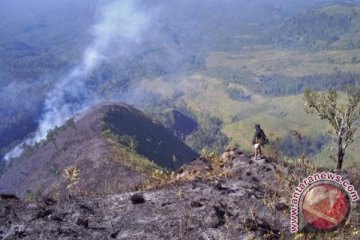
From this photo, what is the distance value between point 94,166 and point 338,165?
201 feet

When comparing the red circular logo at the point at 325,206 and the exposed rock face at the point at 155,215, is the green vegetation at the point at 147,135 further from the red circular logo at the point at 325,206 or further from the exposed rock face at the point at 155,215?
the red circular logo at the point at 325,206

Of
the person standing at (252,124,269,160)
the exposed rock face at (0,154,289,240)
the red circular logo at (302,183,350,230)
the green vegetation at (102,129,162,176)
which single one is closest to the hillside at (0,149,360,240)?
the exposed rock face at (0,154,289,240)

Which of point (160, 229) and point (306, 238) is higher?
point (160, 229)

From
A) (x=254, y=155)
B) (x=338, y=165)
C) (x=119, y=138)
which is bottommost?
(x=338, y=165)

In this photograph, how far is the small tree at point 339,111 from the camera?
38.1m

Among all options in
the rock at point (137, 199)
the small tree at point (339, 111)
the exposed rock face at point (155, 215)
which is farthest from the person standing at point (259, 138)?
the rock at point (137, 199)

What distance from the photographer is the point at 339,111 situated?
3938cm

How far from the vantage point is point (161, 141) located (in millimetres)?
163750

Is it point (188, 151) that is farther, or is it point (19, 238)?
point (188, 151)

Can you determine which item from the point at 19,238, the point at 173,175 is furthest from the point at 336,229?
the point at 173,175

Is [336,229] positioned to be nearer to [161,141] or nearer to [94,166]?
[94,166]

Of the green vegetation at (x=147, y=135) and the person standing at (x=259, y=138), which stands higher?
the green vegetation at (x=147, y=135)

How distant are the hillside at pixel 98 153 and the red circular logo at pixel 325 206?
52553 millimetres

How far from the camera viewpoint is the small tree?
125ft
